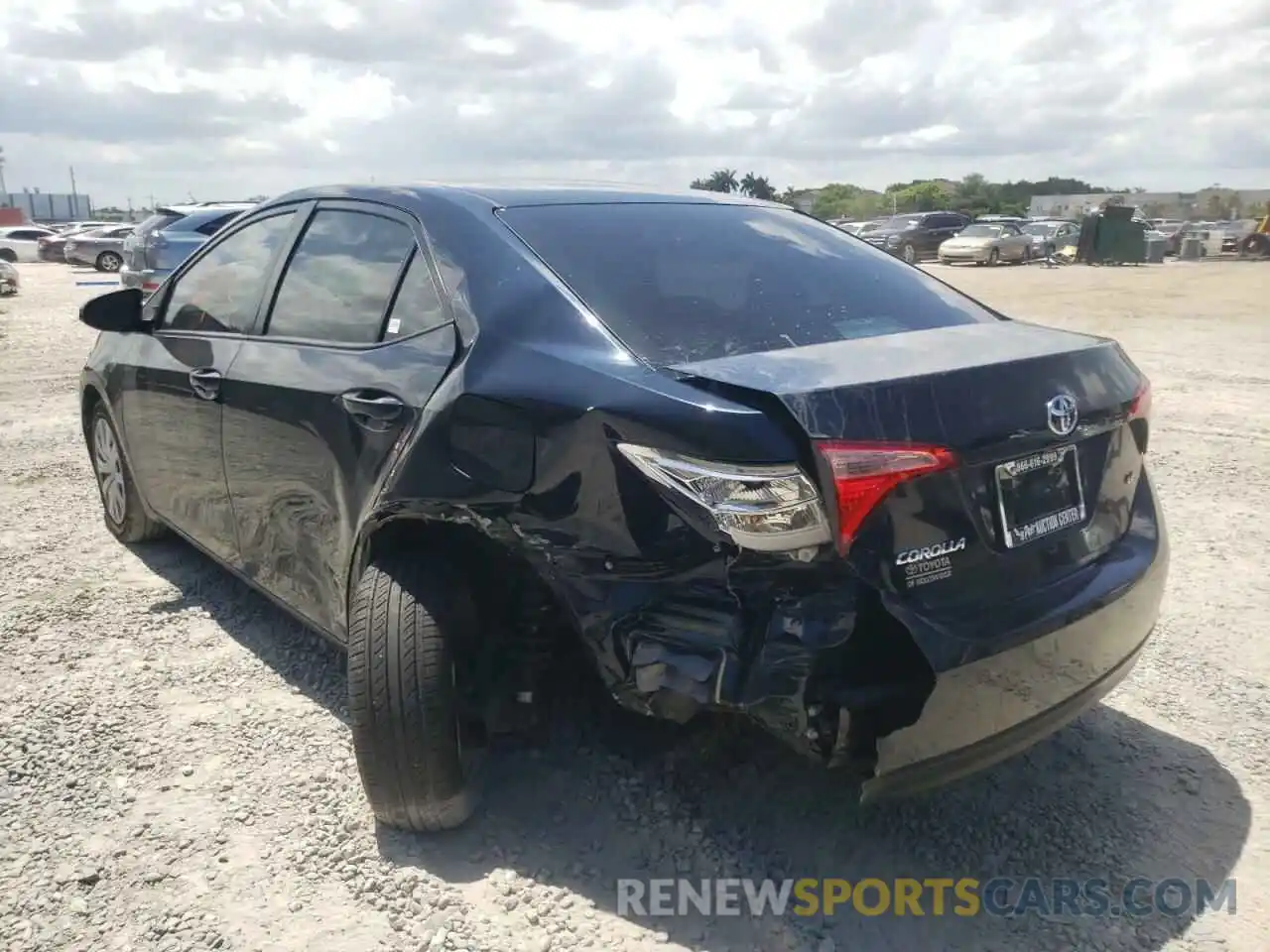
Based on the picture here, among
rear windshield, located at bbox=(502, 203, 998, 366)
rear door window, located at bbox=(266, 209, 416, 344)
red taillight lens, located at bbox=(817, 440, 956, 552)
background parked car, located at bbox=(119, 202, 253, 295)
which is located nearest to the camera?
red taillight lens, located at bbox=(817, 440, 956, 552)

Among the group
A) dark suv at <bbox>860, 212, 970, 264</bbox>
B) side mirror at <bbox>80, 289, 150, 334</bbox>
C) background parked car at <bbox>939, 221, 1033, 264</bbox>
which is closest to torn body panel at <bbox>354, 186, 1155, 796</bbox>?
side mirror at <bbox>80, 289, 150, 334</bbox>

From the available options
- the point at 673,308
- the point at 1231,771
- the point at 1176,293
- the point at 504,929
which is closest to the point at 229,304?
the point at 673,308

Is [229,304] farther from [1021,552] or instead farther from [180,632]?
[1021,552]

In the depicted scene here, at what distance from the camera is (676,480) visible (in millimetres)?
2117

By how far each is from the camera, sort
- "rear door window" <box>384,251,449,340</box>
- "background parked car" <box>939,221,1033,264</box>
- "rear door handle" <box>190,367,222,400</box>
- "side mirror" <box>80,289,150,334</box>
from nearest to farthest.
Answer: "rear door window" <box>384,251,449,340</box>
"rear door handle" <box>190,367,222,400</box>
"side mirror" <box>80,289,150,334</box>
"background parked car" <box>939,221,1033,264</box>

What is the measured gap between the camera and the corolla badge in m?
2.33

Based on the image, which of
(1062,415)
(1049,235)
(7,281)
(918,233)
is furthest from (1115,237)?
(1062,415)

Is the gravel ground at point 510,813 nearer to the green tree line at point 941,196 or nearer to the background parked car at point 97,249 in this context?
the background parked car at point 97,249

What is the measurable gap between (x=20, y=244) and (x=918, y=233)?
3122 cm

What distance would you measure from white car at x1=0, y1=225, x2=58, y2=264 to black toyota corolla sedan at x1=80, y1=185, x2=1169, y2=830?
40068mm

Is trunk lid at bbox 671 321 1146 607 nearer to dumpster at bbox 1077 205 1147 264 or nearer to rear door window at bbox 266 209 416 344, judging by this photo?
rear door window at bbox 266 209 416 344

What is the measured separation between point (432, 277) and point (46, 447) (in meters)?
5.39

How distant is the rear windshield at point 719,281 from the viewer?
251cm

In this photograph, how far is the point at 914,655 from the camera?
211cm
